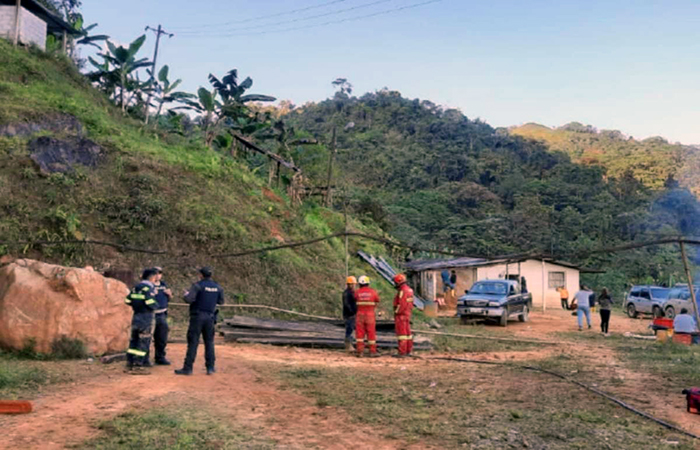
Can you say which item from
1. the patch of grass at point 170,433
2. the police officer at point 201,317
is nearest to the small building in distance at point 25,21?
the police officer at point 201,317

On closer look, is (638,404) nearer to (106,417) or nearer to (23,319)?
(106,417)

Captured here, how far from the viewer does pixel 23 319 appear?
35.0ft

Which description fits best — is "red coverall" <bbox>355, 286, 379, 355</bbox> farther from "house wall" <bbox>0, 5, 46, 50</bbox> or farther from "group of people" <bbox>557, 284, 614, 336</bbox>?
"house wall" <bbox>0, 5, 46, 50</bbox>

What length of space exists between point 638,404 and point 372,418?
4.23m

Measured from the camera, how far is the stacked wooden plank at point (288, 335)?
14992mm

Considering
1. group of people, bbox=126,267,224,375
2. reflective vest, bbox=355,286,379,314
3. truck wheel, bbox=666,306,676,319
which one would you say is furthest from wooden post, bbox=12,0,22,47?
truck wheel, bbox=666,306,676,319

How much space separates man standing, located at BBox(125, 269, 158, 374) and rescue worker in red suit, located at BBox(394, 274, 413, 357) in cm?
567

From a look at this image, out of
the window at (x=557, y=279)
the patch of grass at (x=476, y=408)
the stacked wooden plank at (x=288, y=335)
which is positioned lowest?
the patch of grass at (x=476, y=408)

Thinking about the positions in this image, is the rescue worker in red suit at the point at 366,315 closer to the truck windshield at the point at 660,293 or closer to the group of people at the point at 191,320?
the group of people at the point at 191,320

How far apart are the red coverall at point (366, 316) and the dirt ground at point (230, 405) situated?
88 centimetres

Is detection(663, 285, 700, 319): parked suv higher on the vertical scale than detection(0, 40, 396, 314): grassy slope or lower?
lower

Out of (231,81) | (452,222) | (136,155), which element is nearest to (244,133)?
(231,81)

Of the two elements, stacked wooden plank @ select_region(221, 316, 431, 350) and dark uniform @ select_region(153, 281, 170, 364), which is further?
stacked wooden plank @ select_region(221, 316, 431, 350)

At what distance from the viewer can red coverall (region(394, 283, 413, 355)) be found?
13.6 m
